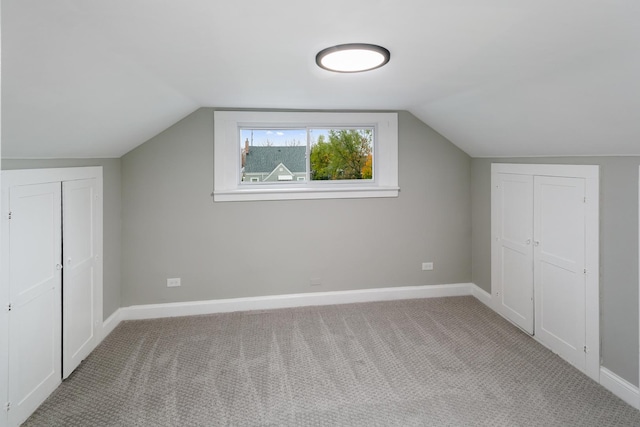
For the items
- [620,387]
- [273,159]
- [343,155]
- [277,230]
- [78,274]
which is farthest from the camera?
[343,155]

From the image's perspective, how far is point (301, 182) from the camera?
13.8 ft

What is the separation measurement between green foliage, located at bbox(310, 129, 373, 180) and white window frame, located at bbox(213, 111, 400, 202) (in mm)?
88

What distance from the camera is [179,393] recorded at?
2588 mm

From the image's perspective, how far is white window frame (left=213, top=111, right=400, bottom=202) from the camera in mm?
3908

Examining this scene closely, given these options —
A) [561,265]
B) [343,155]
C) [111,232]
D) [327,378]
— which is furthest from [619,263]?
[111,232]

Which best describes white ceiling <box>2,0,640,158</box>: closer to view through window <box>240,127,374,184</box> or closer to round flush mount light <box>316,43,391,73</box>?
round flush mount light <box>316,43,391,73</box>

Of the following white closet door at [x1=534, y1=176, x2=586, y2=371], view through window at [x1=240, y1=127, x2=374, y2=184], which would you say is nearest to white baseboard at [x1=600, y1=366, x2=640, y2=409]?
white closet door at [x1=534, y1=176, x2=586, y2=371]

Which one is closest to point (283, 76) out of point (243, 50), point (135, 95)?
point (243, 50)

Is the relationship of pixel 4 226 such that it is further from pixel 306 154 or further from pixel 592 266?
pixel 592 266

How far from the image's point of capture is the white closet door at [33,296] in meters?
2.19

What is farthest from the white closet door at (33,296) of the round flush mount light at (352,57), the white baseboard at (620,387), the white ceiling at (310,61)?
the white baseboard at (620,387)

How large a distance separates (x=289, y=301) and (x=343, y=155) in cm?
177

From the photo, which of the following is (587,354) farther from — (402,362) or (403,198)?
(403,198)

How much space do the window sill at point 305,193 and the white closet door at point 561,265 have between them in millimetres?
1522
